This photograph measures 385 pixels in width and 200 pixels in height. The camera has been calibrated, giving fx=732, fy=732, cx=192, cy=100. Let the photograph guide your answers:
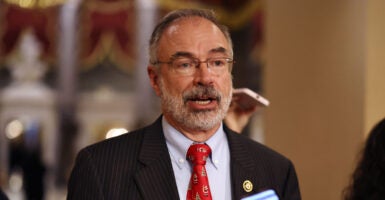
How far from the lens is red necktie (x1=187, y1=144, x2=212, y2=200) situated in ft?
6.31

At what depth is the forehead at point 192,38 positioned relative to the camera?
2.01m

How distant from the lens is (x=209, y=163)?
2.01 meters

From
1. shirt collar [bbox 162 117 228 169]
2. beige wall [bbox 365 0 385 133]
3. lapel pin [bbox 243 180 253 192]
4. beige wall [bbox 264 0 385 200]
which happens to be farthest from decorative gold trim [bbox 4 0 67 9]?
lapel pin [bbox 243 180 253 192]

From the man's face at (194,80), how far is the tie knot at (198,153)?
0.05m

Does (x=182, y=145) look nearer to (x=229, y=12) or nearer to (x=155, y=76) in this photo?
(x=155, y=76)

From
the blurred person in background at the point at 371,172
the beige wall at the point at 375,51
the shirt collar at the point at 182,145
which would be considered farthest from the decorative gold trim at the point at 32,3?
the blurred person in background at the point at 371,172

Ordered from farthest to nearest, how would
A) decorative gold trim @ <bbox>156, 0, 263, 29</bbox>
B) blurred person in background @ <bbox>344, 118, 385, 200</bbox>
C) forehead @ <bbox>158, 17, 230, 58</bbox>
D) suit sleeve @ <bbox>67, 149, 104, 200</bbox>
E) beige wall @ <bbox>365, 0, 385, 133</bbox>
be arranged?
decorative gold trim @ <bbox>156, 0, 263, 29</bbox>, beige wall @ <bbox>365, 0, 385, 133</bbox>, forehead @ <bbox>158, 17, 230, 58</bbox>, suit sleeve @ <bbox>67, 149, 104, 200</bbox>, blurred person in background @ <bbox>344, 118, 385, 200</bbox>

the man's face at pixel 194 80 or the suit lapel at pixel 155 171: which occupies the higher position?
the man's face at pixel 194 80

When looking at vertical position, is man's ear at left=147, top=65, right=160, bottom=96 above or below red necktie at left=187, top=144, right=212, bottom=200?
above

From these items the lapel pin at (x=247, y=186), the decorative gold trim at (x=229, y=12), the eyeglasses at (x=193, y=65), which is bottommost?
the decorative gold trim at (x=229, y=12)

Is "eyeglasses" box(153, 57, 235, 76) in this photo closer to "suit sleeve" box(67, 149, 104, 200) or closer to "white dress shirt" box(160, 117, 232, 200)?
"white dress shirt" box(160, 117, 232, 200)

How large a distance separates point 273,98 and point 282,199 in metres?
1.74

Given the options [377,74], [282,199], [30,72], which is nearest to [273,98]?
[377,74]

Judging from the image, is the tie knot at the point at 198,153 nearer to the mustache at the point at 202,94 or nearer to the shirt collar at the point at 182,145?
the shirt collar at the point at 182,145
